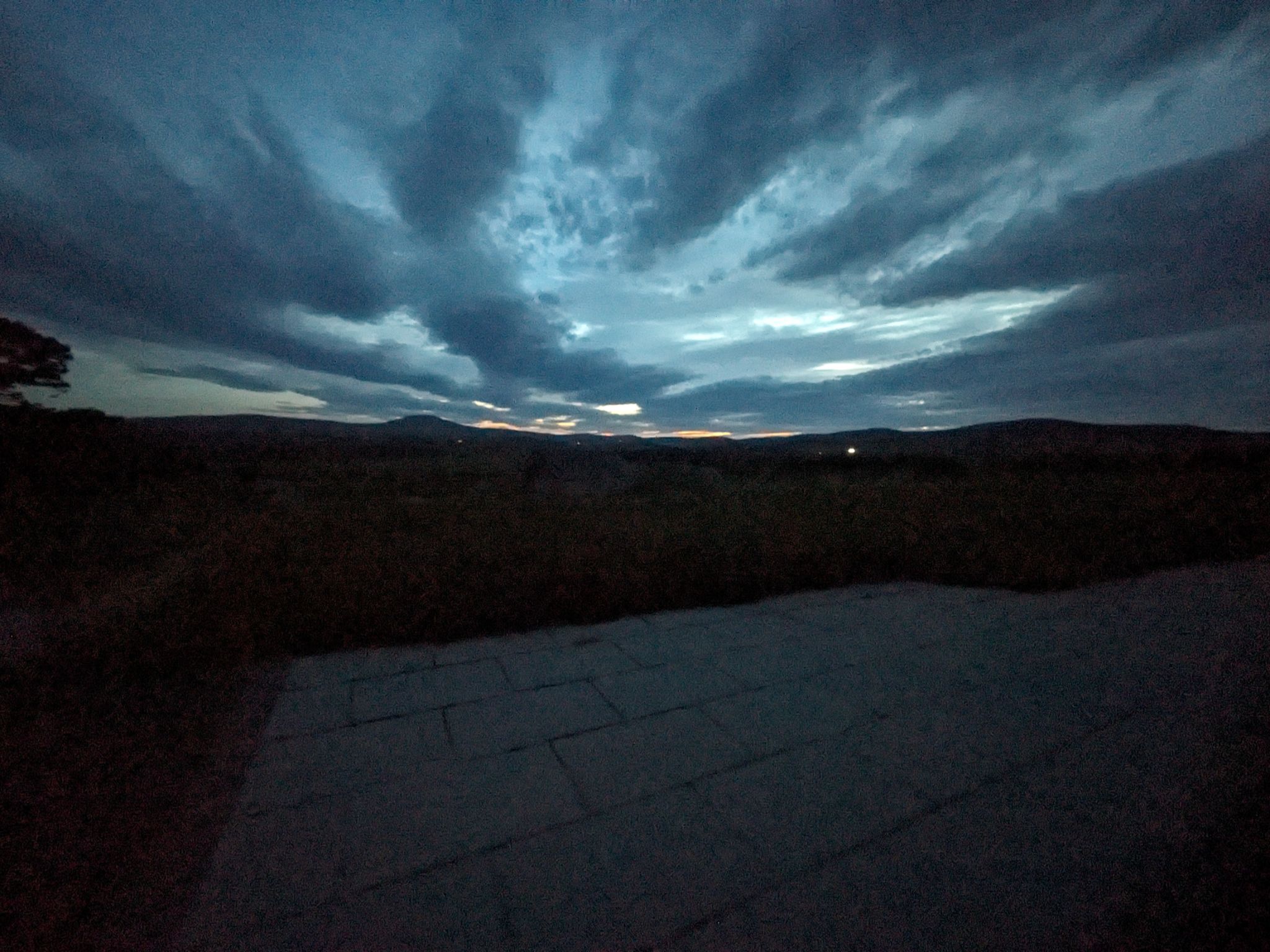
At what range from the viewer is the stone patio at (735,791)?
1677mm

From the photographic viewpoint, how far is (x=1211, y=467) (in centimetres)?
1603

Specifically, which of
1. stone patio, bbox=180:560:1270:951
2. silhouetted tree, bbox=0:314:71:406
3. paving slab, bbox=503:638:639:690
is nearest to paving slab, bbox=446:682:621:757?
stone patio, bbox=180:560:1270:951

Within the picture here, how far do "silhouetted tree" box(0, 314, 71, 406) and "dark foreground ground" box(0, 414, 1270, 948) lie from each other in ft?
2.25

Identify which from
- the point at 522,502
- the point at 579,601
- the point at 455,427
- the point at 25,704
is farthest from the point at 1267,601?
the point at 455,427

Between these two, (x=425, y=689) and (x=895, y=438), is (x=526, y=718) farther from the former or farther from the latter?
(x=895, y=438)

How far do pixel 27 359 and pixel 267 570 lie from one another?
8351mm

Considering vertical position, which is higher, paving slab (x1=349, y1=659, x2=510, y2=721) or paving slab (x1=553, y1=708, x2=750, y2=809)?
paving slab (x1=553, y1=708, x2=750, y2=809)

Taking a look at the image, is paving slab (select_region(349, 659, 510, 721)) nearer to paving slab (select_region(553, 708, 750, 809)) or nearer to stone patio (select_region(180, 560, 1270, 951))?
stone patio (select_region(180, 560, 1270, 951))

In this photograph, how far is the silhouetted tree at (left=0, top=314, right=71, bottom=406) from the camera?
8961mm

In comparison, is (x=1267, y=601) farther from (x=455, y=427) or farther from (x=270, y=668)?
(x=455, y=427)

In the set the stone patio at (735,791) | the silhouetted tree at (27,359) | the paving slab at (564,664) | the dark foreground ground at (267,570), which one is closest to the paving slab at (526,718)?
the stone patio at (735,791)

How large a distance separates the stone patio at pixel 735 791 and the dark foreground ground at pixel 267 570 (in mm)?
314

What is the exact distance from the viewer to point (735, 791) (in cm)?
230

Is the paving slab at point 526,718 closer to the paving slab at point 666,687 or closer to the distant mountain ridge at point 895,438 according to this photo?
the paving slab at point 666,687
